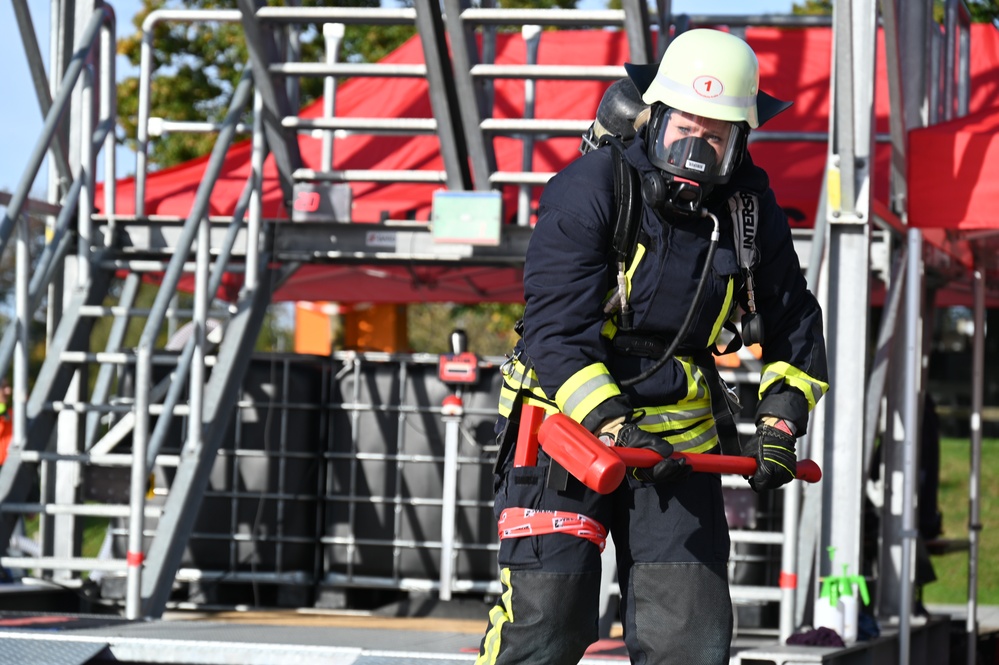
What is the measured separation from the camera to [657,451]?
341cm

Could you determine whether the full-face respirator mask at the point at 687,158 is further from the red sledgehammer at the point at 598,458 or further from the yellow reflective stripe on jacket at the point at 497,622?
the yellow reflective stripe on jacket at the point at 497,622

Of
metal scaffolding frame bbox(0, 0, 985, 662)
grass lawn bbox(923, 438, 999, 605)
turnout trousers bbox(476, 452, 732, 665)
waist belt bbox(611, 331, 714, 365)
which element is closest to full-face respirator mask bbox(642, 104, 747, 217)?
waist belt bbox(611, 331, 714, 365)

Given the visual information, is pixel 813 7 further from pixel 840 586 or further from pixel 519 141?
pixel 840 586

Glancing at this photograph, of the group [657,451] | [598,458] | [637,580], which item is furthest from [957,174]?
[598,458]

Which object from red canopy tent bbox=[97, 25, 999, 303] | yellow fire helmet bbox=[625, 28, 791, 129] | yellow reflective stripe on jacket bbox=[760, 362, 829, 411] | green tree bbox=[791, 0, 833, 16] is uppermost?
green tree bbox=[791, 0, 833, 16]

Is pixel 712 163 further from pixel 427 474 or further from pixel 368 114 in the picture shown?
pixel 368 114

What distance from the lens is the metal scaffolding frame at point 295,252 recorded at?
6.46 meters

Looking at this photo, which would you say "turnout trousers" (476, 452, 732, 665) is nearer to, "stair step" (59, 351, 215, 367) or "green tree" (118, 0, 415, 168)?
"stair step" (59, 351, 215, 367)

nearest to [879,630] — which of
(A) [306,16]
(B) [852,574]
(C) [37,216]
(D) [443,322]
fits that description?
(B) [852,574]

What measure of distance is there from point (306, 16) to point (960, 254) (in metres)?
3.85

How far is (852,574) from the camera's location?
6.29 m

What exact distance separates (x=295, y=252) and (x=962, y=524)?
12754 millimetres

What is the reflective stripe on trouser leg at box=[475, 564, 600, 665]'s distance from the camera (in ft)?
A: 12.0

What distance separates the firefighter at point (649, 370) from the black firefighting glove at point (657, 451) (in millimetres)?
64
